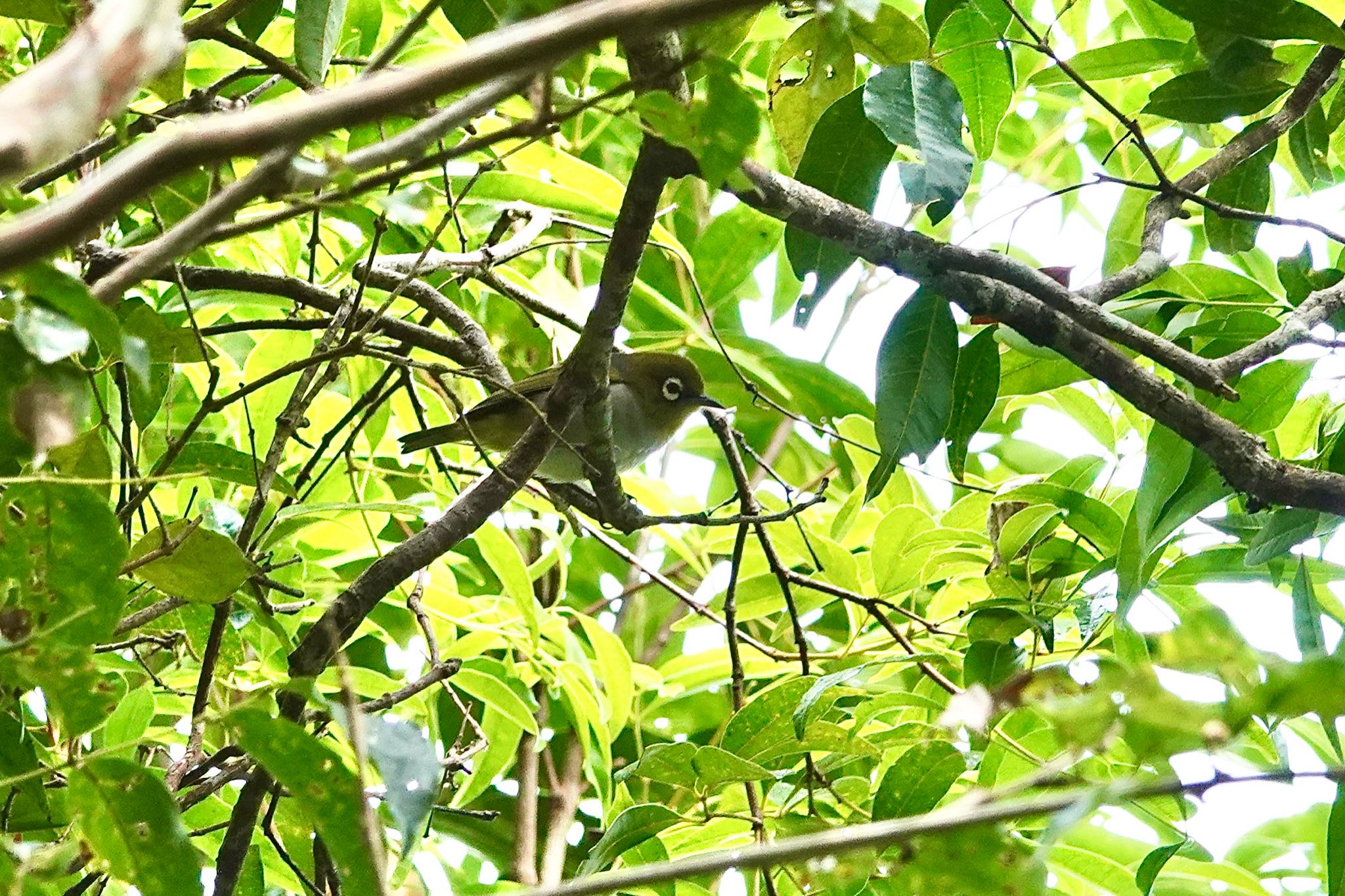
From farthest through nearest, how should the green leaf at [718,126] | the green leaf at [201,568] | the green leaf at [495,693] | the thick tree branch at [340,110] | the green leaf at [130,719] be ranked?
the green leaf at [495,693] < the green leaf at [130,719] < the green leaf at [201,568] < the green leaf at [718,126] < the thick tree branch at [340,110]

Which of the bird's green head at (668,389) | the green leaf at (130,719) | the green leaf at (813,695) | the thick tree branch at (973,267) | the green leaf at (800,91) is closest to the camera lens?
the thick tree branch at (973,267)

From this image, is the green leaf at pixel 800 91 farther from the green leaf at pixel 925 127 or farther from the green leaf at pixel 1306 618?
the green leaf at pixel 1306 618

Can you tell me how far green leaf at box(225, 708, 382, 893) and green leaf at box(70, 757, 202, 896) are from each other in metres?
0.15

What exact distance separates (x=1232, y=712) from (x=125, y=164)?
84 centimetres

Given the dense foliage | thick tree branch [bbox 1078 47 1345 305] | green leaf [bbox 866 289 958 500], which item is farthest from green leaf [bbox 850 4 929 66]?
thick tree branch [bbox 1078 47 1345 305]

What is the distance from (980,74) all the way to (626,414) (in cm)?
203

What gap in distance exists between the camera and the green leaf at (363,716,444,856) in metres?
1.11

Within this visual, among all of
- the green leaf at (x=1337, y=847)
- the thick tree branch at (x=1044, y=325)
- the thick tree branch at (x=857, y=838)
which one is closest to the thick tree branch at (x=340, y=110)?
the thick tree branch at (x=857, y=838)

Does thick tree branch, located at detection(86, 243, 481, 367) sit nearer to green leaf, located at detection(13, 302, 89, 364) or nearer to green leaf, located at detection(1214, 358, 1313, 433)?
green leaf, located at detection(13, 302, 89, 364)

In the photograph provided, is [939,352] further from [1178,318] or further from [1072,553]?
[1072,553]

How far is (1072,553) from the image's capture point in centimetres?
252

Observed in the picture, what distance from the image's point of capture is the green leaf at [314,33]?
211cm

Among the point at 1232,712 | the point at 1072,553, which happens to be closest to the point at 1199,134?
the point at 1072,553

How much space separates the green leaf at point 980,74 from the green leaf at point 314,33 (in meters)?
1.00
